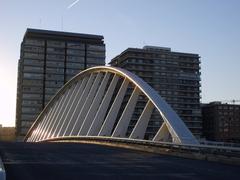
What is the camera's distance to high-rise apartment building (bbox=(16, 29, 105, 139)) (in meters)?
152

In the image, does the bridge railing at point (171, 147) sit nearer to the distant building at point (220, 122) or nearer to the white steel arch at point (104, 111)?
the white steel arch at point (104, 111)

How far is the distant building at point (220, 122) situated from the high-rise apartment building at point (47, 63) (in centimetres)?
4249

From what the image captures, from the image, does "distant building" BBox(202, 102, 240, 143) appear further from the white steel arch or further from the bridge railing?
the bridge railing

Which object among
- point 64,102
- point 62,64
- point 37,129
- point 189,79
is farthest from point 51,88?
point 64,102

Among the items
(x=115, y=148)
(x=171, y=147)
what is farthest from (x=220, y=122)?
(x=171, y=147)

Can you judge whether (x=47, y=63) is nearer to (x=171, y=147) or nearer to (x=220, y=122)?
(x=220, y=122)

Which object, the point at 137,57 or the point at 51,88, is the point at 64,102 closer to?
the point at 137,57

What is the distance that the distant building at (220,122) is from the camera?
140750 mm

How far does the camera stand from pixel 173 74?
470ft

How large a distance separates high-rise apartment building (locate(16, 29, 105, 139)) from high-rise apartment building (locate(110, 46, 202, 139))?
19.8 meters

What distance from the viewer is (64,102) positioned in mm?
68250

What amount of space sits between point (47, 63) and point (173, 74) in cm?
4446

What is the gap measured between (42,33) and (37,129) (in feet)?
266

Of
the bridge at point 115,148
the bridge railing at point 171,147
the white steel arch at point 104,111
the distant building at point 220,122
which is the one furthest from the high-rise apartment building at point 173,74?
the bridge railing at point 171,147
